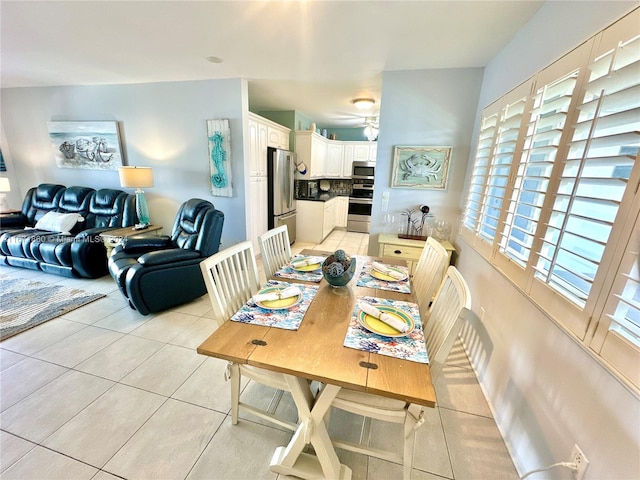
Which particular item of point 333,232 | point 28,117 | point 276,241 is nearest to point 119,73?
point 28,117

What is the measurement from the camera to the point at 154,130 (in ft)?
11.6

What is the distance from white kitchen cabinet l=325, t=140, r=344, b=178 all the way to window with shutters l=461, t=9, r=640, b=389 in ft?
14.3

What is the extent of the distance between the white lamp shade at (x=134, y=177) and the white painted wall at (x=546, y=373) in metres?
4.00

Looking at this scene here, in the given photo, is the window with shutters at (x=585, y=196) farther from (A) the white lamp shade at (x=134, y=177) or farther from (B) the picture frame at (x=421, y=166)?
(A) the white lamp shade at (x=134, y=177)

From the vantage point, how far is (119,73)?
10.1 ft

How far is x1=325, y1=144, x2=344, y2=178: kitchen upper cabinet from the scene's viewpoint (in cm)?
576

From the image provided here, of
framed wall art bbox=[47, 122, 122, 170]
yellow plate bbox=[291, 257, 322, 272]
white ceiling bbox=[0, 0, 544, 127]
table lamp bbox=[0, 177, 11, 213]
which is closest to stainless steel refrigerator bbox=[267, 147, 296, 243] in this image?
white ceiling bbox=[0, 0, 544, 127]

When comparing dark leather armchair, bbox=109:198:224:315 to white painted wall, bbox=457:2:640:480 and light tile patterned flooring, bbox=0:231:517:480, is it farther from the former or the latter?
white painted wall, bbox=457:2:640:480

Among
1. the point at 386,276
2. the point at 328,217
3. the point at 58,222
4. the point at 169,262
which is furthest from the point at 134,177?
the point at 386,276

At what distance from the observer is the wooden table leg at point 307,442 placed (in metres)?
1.05

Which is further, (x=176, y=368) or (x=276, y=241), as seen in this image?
(x=276, y=241)

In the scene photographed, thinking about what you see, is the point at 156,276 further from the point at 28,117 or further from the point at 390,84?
the point at 28,117

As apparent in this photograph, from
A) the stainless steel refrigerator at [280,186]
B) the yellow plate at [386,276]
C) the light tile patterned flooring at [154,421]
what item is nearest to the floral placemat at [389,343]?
the yellow plate at [386,276]

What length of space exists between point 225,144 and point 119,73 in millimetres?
1473
